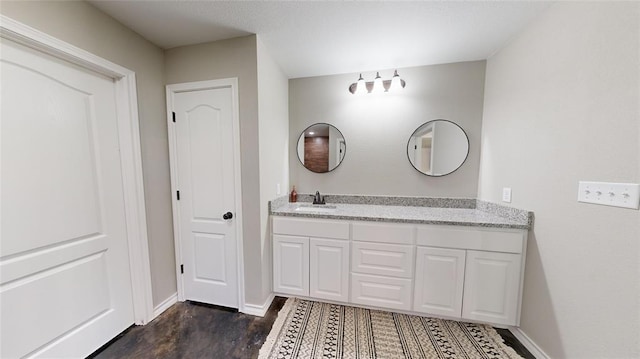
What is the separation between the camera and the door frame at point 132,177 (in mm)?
1420

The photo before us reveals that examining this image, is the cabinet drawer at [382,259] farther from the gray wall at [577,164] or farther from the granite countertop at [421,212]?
the gray wall at [577,164]

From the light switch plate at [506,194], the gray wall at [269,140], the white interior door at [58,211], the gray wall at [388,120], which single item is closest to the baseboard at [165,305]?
the white interior door at [58,211]

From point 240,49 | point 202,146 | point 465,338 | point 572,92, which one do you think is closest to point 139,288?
point 202,146

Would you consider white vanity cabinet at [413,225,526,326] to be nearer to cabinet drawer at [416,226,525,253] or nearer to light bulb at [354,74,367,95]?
cabinet drawer at [416,226,525,253]

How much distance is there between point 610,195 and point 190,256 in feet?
9.23

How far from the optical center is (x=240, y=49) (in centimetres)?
161

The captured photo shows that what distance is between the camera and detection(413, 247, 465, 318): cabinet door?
158 centimetres

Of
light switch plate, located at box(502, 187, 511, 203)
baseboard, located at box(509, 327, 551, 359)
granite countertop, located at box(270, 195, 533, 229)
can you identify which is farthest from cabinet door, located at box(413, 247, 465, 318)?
light switch plate, located at box(502, 187, 511, 203)

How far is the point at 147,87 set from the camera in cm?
162

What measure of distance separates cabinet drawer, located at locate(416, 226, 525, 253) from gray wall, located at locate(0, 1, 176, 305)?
2.16 m

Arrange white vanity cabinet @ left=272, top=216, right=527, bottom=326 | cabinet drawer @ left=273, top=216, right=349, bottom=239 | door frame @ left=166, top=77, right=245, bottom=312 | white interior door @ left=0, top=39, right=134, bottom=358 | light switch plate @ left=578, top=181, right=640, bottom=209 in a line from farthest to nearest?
cabinet drawer @ left=273, top=216, right=349, bottom=239 → door frame @ left=166, top=77, right=245, bottom=312 → white vanity cabinet @ left=272, top=216, right=527, bottom=326 → white interior door @ left=0, top=39, right=134, bottom=358 → light switch plate @ left=578, top=181, right=640, bottom=209

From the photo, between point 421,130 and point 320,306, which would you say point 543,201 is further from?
point 320,306

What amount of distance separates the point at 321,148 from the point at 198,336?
1953 millimetres

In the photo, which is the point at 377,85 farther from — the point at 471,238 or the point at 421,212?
the point at 471,238
